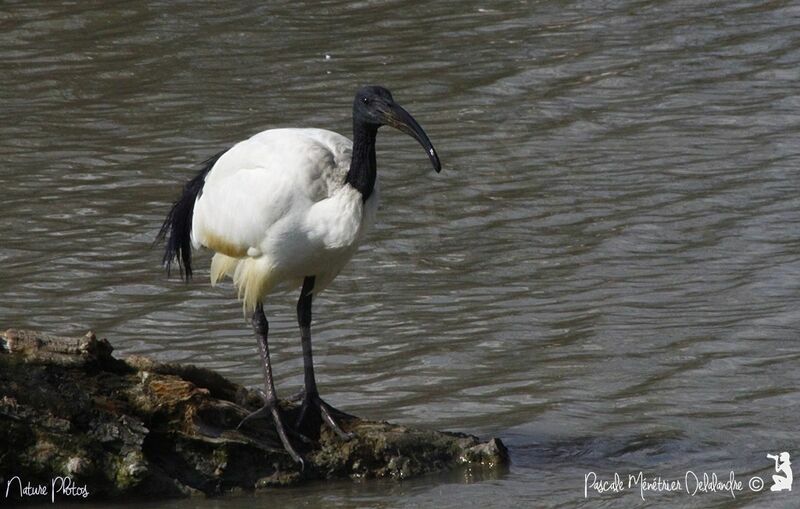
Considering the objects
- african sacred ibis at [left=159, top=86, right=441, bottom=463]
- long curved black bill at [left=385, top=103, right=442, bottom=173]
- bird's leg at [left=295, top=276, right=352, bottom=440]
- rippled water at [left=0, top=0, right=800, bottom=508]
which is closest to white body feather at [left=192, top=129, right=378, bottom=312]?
african sacred ibis at [left=159, top=86, right=441, bottom=463]

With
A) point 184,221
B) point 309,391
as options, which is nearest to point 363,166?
point 309,391

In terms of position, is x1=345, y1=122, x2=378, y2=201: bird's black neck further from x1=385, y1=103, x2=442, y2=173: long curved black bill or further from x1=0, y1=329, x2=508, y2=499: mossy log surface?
x1=0, y1=329, x2=508, y2=499: mossy log surface

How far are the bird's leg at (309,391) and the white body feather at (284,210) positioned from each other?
0.38 feet

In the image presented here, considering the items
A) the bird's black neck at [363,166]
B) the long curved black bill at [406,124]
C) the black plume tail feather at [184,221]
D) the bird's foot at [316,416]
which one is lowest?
the bird's foot at [316,416]

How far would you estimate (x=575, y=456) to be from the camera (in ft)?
24.0

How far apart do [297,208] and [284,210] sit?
7 cm

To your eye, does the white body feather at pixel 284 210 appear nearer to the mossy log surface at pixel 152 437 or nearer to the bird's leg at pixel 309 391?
the bird's leg at pixel 309 391

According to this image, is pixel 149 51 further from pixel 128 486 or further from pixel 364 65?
pixel 128 486

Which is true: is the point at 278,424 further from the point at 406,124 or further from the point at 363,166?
the point at 406,124

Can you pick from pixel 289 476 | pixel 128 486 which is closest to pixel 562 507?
pixel 289 476

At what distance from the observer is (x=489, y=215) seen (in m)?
10.8

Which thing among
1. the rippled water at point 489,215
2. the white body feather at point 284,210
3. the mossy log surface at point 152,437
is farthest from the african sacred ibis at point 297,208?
the rippled water at point 489,215

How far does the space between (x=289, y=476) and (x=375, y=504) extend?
449mm

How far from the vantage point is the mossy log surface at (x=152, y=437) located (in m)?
6.27
